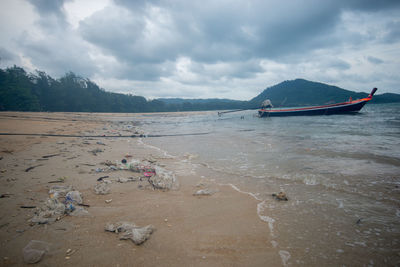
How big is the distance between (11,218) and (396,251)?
18.2 feet

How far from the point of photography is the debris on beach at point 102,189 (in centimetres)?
362

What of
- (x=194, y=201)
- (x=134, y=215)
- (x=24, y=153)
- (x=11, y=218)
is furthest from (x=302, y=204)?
(x=24, y=153)

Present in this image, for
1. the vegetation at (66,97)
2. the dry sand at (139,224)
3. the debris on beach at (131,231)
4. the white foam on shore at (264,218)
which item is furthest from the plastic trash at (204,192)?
the vegetation at (66,97)

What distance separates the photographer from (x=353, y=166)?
5.46m

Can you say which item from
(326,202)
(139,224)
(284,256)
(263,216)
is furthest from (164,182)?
(326,202)

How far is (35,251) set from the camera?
1923mm

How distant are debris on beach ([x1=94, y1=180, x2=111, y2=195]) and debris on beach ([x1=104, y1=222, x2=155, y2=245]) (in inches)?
50.9

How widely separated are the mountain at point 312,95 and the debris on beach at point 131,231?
10536 cm

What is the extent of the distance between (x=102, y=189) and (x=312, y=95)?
15455 cm

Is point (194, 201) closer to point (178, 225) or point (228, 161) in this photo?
point (178, 225)

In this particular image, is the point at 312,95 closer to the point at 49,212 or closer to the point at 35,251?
the point at 49,212

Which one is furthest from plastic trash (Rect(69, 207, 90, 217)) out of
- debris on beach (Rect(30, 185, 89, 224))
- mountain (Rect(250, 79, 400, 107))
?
mountain (Rect(250, 79, 400, 107))

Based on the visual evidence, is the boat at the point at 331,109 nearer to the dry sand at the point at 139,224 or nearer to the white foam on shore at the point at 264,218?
the white foam on shore at the point at 264,218

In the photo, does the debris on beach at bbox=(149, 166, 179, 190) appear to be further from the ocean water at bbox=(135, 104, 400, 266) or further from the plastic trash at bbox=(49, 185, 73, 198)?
the plastic trash at bbox=(49, 185, 73, 198)
